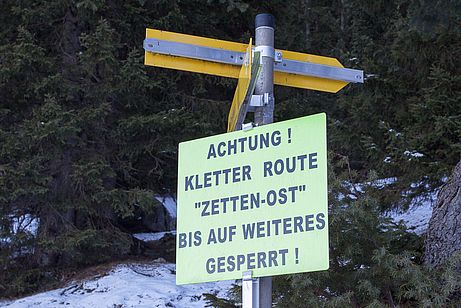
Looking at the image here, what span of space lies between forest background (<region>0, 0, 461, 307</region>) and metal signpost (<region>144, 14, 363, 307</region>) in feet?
17.5

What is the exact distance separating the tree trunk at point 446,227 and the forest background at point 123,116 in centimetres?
162

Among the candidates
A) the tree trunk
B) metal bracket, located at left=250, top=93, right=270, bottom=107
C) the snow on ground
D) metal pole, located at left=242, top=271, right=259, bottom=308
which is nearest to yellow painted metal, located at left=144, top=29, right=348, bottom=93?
metal bracket, located at left=250, top=93, right=270, bottom=107

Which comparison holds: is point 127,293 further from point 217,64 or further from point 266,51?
point 266,51

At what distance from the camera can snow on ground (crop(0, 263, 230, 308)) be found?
935cm

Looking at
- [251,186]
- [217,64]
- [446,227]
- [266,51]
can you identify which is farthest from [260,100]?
[446,227]

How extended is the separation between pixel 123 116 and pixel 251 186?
8.83 metres

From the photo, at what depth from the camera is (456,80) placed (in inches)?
370

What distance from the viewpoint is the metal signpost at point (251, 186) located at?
291 centimetres

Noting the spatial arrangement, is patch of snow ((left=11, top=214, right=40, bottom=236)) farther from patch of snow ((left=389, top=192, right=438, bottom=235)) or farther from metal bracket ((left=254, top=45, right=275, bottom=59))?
metal bracket ((left=254, top=45, right=275, bottom=59))

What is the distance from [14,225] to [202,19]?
471 centimetres

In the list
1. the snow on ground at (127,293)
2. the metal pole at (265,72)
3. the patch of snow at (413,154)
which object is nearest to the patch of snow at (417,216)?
the patch of snow at (413,154)

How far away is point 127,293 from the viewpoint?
958 centimetres

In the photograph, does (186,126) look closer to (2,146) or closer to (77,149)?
(77,149)

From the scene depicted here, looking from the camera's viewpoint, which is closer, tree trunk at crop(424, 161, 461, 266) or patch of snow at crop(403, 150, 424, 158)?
tree trunk at crop(424, 161, 461, 266)
